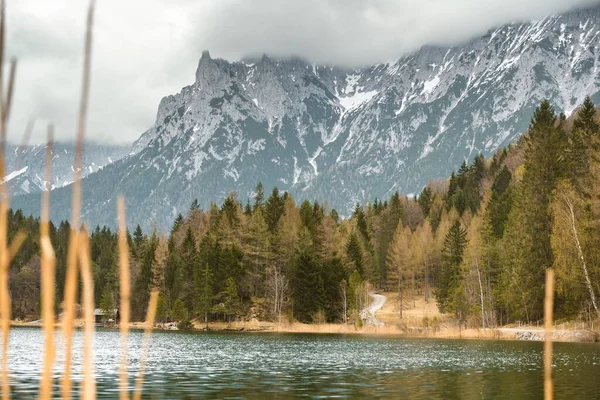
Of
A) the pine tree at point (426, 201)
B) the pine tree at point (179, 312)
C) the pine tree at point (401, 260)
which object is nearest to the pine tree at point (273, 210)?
the pine tree at point (401, 260)

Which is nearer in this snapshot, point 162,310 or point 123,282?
point 123,282

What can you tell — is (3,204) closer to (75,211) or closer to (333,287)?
(75,211)

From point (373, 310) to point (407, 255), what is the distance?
14041mm

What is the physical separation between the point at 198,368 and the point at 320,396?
1123 cm

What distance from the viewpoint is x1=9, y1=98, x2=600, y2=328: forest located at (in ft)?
174

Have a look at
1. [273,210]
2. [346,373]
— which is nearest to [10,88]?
[346,373]

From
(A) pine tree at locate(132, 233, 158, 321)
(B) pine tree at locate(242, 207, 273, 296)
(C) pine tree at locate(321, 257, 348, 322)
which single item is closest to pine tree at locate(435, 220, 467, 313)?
(C) pine tree at locate(321, 257, 348, 322)

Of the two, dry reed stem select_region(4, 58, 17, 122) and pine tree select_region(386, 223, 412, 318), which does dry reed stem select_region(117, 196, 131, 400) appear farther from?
pine tree select_region(386, 223, 412, 318)

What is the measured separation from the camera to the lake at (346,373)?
21344 millimetres

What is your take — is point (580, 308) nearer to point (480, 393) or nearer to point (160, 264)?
point (480, 393)

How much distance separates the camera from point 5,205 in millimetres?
2037

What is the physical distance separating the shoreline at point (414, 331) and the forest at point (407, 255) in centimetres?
211

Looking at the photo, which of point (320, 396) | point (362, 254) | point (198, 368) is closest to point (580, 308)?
point (198, 368)

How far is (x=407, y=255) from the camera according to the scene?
101938mm
